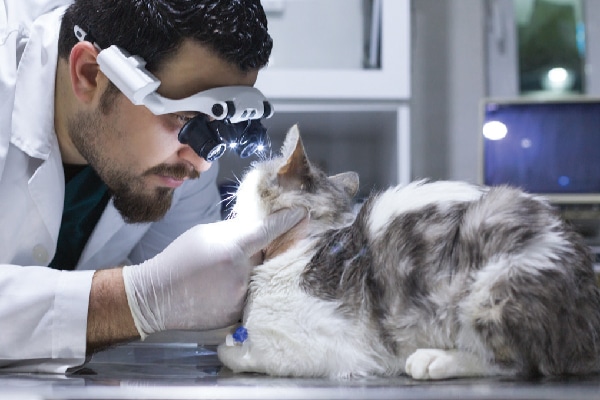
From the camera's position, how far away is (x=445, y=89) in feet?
9.14

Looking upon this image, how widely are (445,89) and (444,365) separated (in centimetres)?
209

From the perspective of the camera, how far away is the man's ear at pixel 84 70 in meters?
1.31

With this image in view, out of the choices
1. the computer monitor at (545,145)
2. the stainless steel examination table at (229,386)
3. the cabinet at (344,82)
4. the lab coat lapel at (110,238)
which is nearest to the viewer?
the stainless steel examination table at (229,386)

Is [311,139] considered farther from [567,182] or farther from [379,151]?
[567,182]

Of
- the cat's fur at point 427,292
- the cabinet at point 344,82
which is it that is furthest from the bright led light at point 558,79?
the cat's fur at point 427,292

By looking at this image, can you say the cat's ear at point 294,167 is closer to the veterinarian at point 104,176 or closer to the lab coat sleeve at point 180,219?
the veterinarian at point 104,176

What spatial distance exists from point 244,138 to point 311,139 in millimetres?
1256

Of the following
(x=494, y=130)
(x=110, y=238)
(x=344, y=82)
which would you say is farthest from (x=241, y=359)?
(x=494, y=130)

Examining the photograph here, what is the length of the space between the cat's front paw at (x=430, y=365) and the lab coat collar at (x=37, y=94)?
925 mm

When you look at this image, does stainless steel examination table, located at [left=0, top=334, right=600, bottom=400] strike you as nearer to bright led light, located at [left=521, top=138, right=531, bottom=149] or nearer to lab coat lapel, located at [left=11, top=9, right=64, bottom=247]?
lab coat lapel, located at [left=11, top=9, right=64, bottom=247]

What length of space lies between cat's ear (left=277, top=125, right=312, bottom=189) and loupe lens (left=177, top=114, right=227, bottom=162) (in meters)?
0.12

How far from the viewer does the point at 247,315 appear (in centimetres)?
105

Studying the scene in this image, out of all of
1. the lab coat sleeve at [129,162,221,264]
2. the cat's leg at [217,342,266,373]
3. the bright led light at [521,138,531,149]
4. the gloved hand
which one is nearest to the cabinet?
the lab coat sleeve at [129,162,221,264]

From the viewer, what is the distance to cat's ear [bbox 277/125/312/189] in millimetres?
1089
